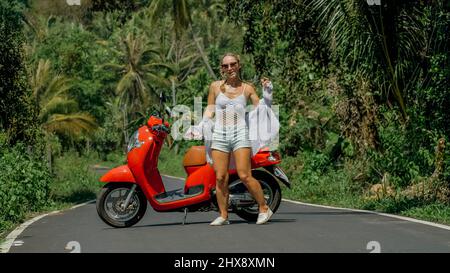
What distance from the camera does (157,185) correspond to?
33.6 feet

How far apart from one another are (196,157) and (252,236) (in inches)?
69.5

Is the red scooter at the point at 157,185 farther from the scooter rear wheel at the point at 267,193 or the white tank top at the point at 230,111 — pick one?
the white tank top at the point at 230,111

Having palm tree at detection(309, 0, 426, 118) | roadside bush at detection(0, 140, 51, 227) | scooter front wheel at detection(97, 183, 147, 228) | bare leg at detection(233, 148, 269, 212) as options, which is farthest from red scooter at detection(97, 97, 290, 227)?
palm tree at detection(309, 0, 426, 118)

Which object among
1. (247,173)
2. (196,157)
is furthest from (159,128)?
(247,173)

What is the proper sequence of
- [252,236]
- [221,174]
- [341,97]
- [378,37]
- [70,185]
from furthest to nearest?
[70,185]
[341,97]
[378,37]
[221,174]
[252,236]

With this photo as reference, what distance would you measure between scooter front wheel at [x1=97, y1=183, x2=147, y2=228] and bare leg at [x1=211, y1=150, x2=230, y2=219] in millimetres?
1002

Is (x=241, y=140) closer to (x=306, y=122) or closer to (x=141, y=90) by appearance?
(x=306, y=122)

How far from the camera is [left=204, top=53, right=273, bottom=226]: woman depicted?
9477 mm

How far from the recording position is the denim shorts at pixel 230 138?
9.55 m

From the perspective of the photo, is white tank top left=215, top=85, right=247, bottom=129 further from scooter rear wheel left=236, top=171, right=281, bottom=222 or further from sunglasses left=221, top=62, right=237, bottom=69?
scooter rear wheel left=236, top=171, right=281, bottom=222

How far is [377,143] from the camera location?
15.9 m

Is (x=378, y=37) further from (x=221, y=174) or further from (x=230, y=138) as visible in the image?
(x=221, y=174)

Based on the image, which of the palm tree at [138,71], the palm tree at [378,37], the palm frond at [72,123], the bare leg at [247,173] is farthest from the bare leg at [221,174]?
the palm tree at [138,71]

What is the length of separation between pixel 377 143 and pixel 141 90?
41054 millimetres
